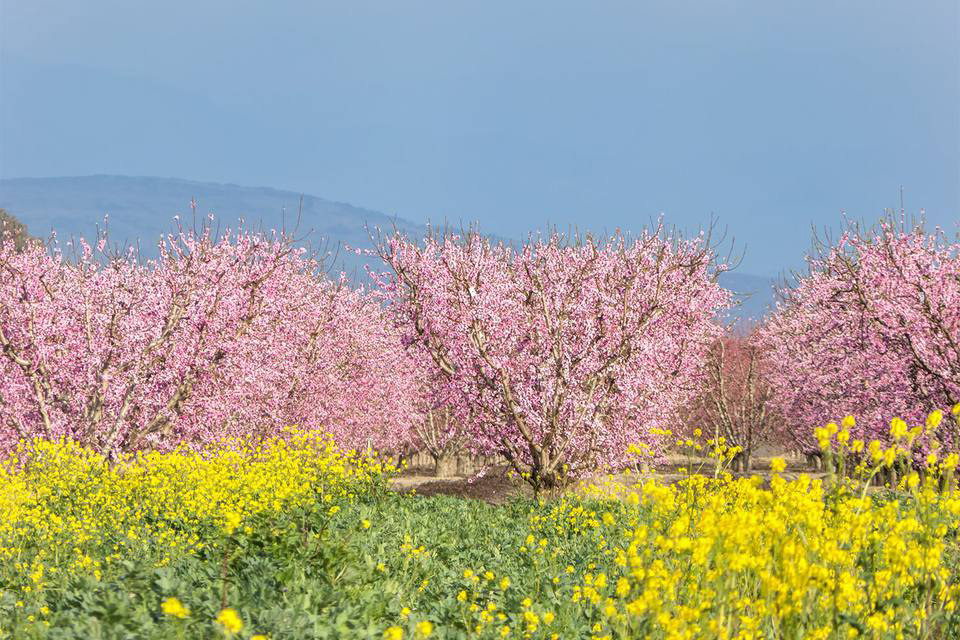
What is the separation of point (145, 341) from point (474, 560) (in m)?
11.1

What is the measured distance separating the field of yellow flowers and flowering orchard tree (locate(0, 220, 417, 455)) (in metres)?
3.52

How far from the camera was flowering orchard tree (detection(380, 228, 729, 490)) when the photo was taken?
15.6 meters

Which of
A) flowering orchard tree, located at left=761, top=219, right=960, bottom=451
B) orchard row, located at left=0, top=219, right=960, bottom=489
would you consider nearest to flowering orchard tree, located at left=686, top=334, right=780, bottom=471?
flowering orchard tree, located at left=761, top=219, right=960, bottom=451

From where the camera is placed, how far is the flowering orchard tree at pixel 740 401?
101 feet

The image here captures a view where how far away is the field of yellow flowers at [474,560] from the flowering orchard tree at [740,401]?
1827 centimetres

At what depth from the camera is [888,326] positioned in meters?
16.0

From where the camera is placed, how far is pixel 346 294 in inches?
1110

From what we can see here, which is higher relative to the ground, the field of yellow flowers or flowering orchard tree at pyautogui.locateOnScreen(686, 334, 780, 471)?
flowering orchard tree at pyautogui.locateOnScreen(686, 334, 780, 471)

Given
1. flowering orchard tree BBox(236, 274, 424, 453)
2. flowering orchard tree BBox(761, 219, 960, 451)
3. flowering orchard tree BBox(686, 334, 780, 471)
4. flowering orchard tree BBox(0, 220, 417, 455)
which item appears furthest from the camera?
flowering orchard tree BBox(686, 334, 780, 471)

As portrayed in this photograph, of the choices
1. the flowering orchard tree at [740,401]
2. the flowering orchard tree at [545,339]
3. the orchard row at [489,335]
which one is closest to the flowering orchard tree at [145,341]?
the orchard row at [489,335]

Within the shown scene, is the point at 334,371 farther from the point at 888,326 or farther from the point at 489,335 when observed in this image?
the point at 888,326

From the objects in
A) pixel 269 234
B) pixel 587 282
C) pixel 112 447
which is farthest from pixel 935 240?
pixel 112 447

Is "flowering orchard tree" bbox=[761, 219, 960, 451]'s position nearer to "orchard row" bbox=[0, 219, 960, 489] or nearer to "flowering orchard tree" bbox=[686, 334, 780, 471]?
"orchard row" bbox=[0, 219, 960, 489]

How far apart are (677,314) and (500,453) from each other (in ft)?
17.8
